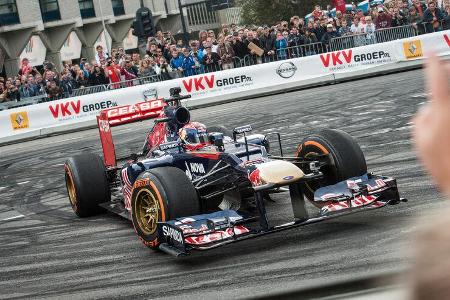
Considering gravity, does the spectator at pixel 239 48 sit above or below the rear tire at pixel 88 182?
above

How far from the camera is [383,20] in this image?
27.7m

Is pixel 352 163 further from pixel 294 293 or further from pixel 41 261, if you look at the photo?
pixel 294 293

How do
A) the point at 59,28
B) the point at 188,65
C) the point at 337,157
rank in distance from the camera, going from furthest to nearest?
the point at 59,28 < the point at 188,65 < the point at 337,157

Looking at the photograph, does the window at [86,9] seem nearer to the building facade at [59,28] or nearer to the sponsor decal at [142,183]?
the building facade at [59,28]

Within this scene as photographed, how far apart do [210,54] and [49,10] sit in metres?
24.7

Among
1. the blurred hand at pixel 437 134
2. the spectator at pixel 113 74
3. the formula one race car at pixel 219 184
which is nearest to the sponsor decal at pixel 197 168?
the formula one race car at pixel 219 184

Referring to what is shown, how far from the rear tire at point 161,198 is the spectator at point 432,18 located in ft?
66.8

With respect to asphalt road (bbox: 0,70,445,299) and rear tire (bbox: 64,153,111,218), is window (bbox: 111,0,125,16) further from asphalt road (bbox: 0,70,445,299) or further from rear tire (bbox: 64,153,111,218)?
rear tire (bbox: 64,153,111,218)

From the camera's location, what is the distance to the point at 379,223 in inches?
327

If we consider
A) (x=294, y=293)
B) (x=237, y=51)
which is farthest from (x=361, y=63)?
(x=294, y=293)

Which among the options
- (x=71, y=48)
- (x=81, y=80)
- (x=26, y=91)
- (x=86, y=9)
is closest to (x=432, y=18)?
(x=81, y=80)

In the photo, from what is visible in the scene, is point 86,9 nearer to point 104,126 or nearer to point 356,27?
point 356,27

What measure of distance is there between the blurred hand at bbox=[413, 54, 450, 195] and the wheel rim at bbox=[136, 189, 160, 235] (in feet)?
23.3

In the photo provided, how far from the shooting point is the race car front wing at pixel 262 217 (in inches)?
302
